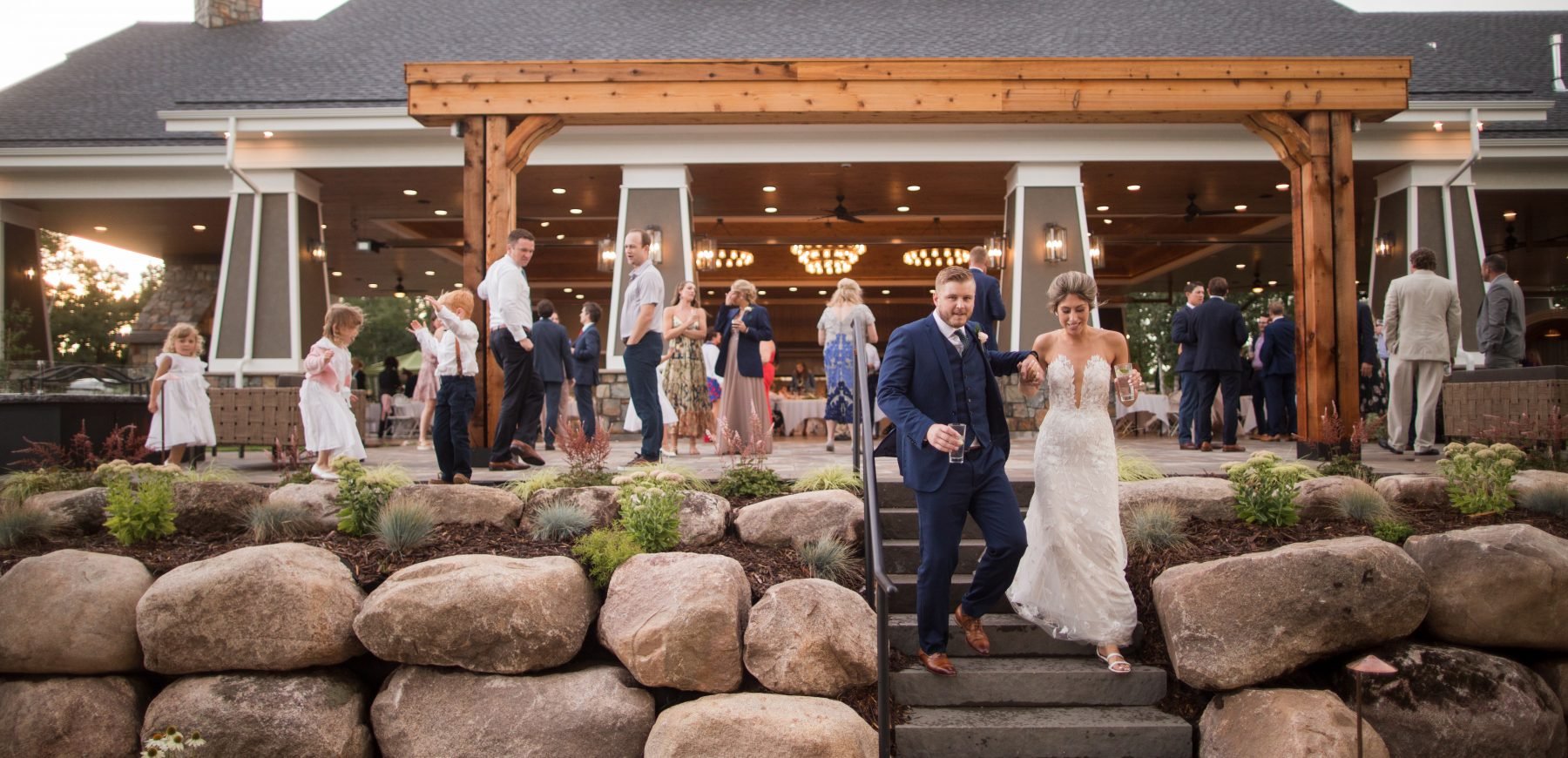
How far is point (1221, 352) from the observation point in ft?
32.9

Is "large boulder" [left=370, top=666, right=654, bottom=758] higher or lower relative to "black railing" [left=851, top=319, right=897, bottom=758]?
lower

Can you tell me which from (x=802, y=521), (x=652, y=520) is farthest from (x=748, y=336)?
(x=652, y=520)

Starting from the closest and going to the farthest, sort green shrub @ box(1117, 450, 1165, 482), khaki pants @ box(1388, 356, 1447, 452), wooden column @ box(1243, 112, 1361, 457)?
1. green shrub @ box(1117, 450, 1165, 482)
2. wooden column @ box(1243, 112, 1361, 457)
3. khaki pants @ box(1388, 356, 1447, 452)

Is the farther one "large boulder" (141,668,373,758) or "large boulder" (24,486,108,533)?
"large boulder" (24,486,108,533)

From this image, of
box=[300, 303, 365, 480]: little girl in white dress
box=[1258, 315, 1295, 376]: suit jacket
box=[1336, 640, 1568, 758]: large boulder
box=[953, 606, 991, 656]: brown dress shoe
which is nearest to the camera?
box=[1336, 640, 1568, 758]: large boulder

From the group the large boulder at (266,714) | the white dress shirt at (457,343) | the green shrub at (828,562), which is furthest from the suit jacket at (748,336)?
the large boulder at (266,714)

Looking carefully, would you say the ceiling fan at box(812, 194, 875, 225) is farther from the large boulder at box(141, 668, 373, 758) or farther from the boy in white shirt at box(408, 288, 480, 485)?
the large boulder at box(141, 668, 373, 758)

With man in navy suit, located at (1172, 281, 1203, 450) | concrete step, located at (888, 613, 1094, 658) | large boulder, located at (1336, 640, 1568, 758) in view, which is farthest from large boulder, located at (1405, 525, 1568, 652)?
man in navy suit, located at (1172, 281, 1203, 450)

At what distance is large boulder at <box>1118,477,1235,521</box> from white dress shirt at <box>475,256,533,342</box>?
4.18m

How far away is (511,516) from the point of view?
6.04 m

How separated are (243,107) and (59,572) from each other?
944 cm

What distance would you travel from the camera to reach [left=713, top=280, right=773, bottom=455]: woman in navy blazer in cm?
937

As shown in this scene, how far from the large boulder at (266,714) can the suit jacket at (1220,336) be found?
815cm

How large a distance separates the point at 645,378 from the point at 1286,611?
474 centimetres
